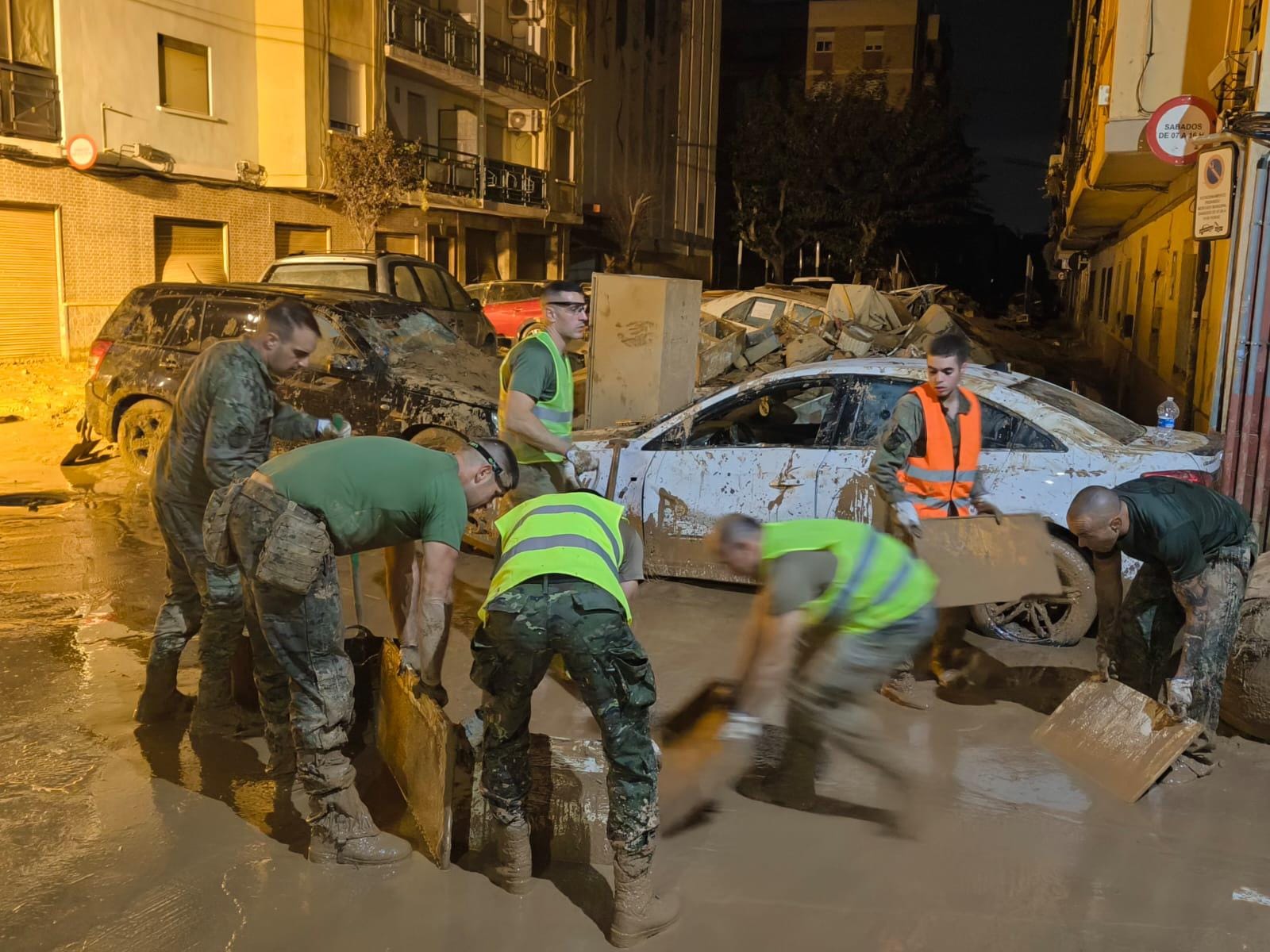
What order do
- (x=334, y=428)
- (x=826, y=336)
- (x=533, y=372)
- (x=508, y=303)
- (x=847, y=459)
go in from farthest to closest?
(x=508, y=303) < (x=826, y=336) < (x=847, y=459) < (x=533, y=372) < (x=334, y=428)

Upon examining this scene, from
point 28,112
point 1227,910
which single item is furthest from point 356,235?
point 1227,910

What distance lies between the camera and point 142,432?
931cm

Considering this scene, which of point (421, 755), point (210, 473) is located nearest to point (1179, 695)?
point (421, 755)

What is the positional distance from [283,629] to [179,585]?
1401 millimetres

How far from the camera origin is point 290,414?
4.95m

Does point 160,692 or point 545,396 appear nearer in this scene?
point 160,692

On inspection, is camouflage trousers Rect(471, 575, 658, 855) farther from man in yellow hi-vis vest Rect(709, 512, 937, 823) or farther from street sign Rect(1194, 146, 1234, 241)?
street sign Rect(1194, 146, 1234, 241)

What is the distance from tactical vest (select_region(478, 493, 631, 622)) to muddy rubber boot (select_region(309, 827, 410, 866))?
967 millimetres

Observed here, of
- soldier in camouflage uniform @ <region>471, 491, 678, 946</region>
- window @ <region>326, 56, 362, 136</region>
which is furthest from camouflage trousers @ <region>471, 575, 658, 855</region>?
window @ <region>326, 56, 362, 136</region>

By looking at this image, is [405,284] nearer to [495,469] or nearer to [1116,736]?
[495,469]

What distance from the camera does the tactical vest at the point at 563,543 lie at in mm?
3193

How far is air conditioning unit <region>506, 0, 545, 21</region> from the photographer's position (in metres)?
30.7

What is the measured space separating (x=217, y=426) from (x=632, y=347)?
383cm

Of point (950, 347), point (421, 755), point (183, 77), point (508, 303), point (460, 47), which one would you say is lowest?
point (421, 755)
